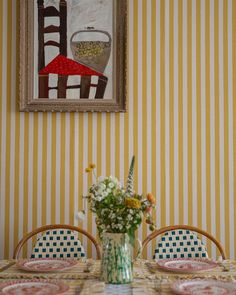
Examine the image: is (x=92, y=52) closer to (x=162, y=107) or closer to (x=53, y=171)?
(x=162, y=107)

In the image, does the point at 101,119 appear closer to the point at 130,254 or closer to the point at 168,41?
the point at 168,41

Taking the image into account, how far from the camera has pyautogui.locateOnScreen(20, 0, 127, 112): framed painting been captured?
9.27 ft

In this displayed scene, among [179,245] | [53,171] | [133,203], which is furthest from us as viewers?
[53,171]

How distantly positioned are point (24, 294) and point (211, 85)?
181 cm

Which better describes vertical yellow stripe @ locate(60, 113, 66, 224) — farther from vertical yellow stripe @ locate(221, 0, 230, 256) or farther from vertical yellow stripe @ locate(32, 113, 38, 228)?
vertical yellow stripe @ locate(221, 0, 230, 256)

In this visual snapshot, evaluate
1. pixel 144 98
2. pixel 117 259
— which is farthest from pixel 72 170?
pixel 117 259

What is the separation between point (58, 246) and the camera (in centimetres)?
247

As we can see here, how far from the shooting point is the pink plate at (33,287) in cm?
158

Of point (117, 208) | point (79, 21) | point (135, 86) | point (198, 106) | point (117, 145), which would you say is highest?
point (79, 21)

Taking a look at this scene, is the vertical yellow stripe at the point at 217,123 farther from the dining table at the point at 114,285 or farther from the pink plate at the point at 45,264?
the pink plate at the point at 45,264

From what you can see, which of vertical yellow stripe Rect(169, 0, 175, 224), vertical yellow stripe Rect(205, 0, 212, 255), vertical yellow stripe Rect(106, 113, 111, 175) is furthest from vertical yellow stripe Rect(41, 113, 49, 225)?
vertical yellow stripe Rect(205, 0, 212, 255)

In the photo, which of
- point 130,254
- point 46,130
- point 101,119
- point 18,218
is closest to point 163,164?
point 101,119

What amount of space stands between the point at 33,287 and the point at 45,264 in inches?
15.6

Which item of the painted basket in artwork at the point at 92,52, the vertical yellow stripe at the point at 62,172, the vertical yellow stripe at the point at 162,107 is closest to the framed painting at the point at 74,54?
the painted basket in artwork at the point at 92,52
